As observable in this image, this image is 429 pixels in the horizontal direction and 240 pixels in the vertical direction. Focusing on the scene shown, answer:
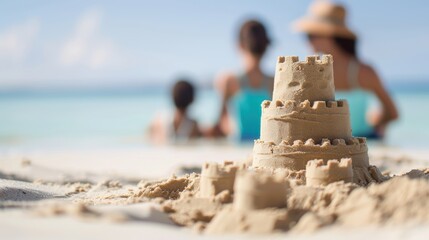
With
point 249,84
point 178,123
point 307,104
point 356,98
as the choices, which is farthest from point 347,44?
point 307,104

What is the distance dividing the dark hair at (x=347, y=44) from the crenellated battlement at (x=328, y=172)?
19.1ft

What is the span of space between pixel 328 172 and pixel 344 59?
5.98 meters

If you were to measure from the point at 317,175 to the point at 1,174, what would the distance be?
385 cm

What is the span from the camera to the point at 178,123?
11.3 meters

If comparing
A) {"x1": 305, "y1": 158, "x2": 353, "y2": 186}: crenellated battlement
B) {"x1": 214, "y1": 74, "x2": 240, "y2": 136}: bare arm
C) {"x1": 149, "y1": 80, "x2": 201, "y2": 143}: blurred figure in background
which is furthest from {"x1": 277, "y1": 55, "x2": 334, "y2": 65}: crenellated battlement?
{"x1": 149, "y1": 80, "x2": 201, "y2": 143}: blurred figure in background

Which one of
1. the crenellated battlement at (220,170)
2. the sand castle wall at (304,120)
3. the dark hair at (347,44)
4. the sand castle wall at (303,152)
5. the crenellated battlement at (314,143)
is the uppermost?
the dark hair at (347,44)

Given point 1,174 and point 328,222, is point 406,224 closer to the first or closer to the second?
point 328,222

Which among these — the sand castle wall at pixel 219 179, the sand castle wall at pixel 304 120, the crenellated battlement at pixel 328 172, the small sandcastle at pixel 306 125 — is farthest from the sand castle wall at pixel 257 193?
the sand castle wall at pixel 304 120

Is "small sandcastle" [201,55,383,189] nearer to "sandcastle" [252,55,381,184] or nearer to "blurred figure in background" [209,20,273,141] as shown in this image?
"sandcastle" [252,55,381,184]

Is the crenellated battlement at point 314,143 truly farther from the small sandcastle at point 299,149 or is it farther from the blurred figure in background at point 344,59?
the blurred figure in background at point 344,59

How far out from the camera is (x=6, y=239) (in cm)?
296

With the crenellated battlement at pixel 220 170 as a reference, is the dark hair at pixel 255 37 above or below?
above

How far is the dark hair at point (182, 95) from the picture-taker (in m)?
11.4

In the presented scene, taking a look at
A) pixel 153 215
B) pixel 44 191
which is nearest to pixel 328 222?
pixel 153 215
